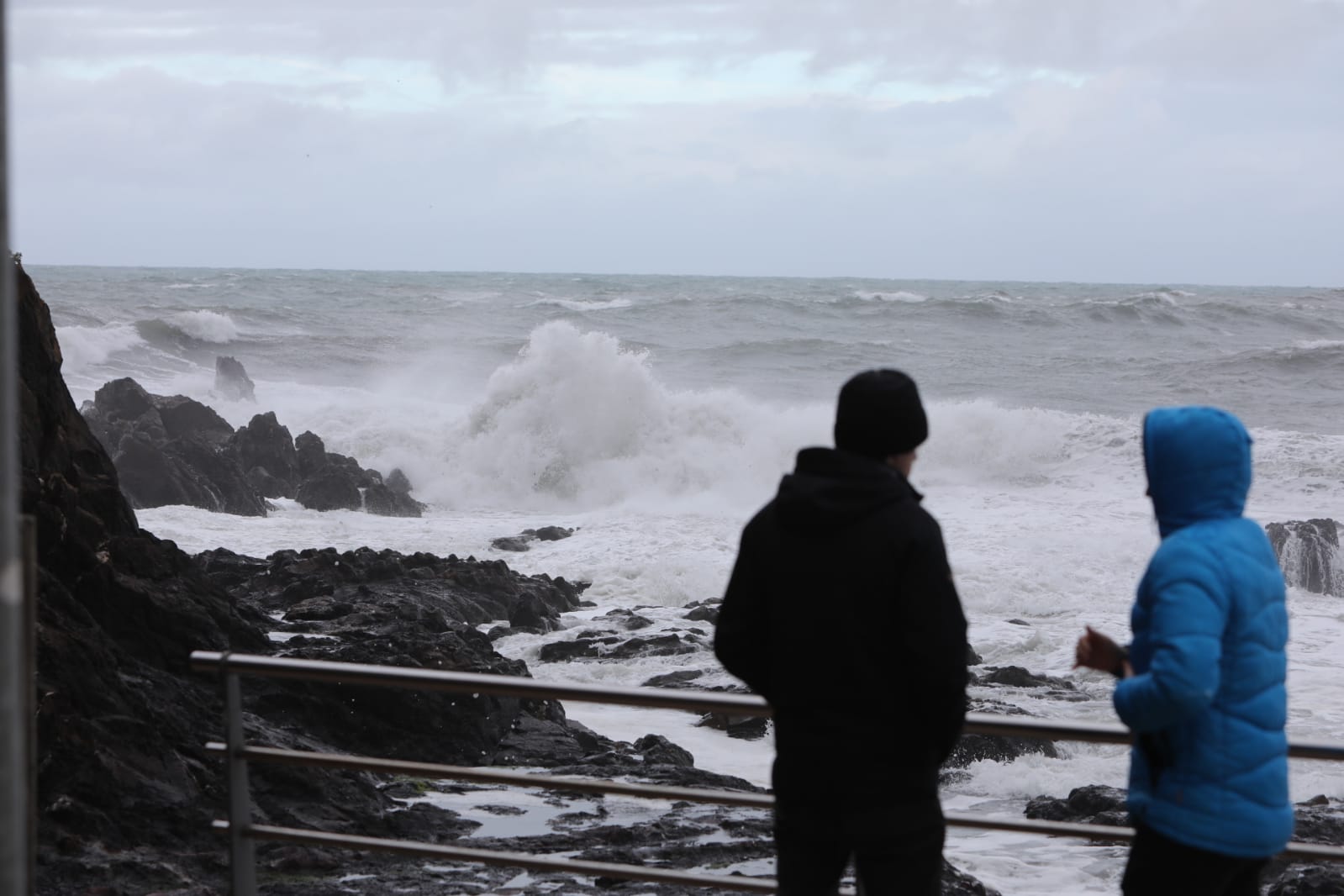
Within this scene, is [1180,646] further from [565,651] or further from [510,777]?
[565,651]

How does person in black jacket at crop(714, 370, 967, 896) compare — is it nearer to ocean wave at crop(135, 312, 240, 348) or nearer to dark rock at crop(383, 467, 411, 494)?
dark rock at crop(383, 467, 411, 494)

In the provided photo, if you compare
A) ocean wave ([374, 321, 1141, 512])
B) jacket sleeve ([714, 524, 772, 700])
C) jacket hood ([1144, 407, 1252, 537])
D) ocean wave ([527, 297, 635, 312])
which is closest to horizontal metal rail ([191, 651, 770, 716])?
jacket sleeve ([714, 524, 772, 700])

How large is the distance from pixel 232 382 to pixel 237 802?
29014 millimetres

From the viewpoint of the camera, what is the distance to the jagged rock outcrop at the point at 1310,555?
1490 centimetres

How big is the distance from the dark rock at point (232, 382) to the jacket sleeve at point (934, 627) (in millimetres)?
29453

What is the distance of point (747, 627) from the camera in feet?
7.75

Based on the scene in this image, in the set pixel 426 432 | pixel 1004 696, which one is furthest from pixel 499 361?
pixel 1004 696

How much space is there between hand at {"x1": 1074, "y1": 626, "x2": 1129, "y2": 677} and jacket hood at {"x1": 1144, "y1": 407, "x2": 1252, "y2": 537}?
22cm

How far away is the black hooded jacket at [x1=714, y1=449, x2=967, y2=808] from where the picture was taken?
2172mm

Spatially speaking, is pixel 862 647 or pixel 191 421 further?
pixel 191 421

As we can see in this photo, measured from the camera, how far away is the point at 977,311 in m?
47.1

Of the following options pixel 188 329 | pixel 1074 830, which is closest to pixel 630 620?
pixel 1074 830

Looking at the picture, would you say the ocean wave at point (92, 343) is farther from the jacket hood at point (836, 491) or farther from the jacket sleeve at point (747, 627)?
the jacket hood at point (836, 491)

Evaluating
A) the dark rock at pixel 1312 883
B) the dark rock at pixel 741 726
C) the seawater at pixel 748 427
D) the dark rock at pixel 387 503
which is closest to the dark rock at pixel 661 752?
the seawater at pixel 748 427
